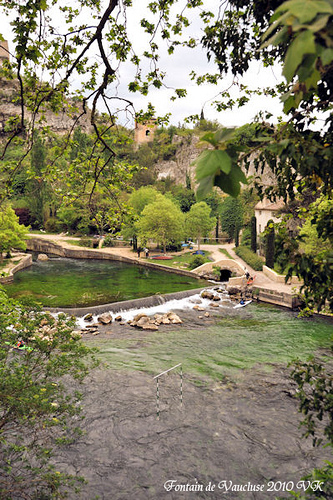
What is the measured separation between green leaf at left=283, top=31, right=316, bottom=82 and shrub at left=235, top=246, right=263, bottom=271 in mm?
35734

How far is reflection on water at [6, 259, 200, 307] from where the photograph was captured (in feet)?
86.0

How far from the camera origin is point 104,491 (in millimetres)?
8625

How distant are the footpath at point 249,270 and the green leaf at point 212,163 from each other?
321 inches

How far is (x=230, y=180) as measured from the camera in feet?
4.30

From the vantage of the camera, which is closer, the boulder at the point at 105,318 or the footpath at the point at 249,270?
the boulder at the point at 105,318

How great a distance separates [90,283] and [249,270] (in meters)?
16.3

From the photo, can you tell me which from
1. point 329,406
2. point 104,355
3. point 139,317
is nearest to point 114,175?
point 329,406

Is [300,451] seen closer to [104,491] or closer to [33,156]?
[104,491]

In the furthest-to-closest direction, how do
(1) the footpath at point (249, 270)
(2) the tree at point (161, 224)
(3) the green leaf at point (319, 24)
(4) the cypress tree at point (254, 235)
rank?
(2) the tree at point (161, 224), (4) the cypress tree at point (254, 235), (1) the footpath at point (249, 270), (3) the green leaf at point (319, 24)

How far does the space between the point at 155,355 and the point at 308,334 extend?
30.3 ft

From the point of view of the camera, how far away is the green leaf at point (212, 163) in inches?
47.4

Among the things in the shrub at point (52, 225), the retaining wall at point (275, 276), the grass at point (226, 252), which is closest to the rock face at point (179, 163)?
the shrub at point (52, 225)

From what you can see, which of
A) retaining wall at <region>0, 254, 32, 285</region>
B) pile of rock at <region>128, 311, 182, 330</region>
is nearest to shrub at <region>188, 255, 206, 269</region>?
pile of rock at <region>128, 311, 182, 330</region>

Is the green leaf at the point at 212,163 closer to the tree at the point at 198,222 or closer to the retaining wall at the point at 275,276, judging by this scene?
the retaining wall at the point at 275,276
